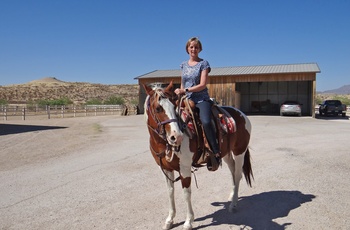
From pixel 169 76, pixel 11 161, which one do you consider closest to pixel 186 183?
pixel 11 161

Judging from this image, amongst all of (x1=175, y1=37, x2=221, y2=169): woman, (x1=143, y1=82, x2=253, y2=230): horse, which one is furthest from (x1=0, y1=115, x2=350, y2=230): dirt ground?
(x1=175, y1=37, x2=221, y2=169): woman

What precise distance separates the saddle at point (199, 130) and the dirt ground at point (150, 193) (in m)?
0.95

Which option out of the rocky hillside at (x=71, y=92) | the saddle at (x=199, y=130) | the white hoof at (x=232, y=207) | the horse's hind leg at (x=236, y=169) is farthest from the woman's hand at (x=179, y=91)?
the rocky hillside at (x=71, y=92)

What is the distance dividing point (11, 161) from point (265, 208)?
Result: 7.14 metres

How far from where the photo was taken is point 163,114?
3.24 meters

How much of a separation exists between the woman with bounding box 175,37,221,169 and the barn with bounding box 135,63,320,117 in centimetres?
2295

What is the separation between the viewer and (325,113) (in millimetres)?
27422

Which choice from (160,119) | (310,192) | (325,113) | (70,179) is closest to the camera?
(160,119)

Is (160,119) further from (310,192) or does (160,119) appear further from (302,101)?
(302,101)

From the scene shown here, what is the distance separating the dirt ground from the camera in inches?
156

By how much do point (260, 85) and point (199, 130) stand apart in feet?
105

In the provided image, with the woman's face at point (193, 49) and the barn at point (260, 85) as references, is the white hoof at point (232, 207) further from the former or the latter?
the barn at point (260, 85)

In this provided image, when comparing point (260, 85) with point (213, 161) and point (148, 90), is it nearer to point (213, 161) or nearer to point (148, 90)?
point (213, 161)

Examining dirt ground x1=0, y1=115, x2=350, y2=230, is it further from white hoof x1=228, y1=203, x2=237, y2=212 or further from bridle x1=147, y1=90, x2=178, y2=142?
bridle x1=147, y1=90, x2=178, y2=142
